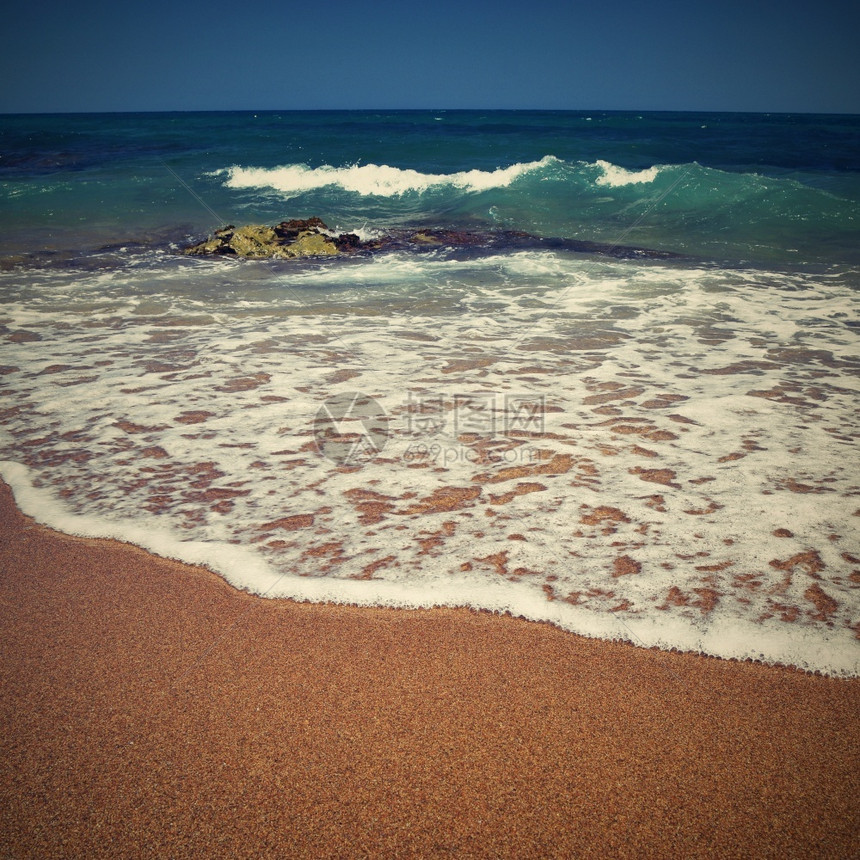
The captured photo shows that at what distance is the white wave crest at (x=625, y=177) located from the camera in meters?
17.8

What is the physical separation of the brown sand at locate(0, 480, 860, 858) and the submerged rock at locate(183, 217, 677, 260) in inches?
352

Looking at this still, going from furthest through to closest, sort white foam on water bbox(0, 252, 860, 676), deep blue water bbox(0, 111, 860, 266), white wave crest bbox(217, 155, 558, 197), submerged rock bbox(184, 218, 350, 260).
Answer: white wave crest bbox(217, 155, 558, 197)
deep blue water bbox(0, 111, 860, 266)
submerged rock bbox(184, 218, 350, 260)
white foam on water bbox(0, 252, 860, 676)

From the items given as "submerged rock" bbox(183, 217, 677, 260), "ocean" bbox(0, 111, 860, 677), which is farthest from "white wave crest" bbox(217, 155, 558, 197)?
"ocean" bbox(0, 111, 860, 677)

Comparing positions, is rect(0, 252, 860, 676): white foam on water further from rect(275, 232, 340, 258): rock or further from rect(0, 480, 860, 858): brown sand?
rect(275, 232, 340, 258): rock

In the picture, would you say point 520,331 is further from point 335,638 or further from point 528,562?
point 335,638

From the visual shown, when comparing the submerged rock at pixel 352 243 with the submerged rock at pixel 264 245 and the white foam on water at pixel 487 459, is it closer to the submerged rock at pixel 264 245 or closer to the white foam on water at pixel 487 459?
the submerged rock at pixel 264 245

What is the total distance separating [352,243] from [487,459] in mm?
8744

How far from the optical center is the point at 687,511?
115 inches

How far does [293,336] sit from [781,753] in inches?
203

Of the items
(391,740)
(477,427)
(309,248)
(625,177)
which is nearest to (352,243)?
(309,248)

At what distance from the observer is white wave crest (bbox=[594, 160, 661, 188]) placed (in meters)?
17.8

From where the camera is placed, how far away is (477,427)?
12.9 feet

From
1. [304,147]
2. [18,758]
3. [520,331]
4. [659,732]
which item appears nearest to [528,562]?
[659,732]

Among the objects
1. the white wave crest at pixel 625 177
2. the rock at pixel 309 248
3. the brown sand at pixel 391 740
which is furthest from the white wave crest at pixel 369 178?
the brown sand at pixel 391 740
